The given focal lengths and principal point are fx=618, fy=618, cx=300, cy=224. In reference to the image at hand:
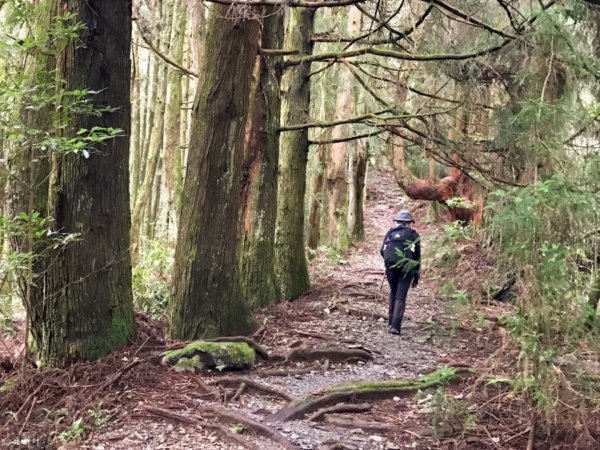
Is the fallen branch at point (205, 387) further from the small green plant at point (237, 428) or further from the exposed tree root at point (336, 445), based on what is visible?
the exposed tree root at point (336, 445)

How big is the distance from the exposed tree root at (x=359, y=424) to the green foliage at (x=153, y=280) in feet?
15.0

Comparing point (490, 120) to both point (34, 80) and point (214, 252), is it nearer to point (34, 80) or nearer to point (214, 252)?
point (214, 252)

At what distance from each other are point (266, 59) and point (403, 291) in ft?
15.0

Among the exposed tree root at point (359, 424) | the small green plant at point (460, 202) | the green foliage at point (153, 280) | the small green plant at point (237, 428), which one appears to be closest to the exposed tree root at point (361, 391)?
the exposed tree root at point (359, 424)

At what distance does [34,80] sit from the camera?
19.1 ft

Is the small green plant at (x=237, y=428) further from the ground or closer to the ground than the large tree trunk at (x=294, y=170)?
closer to the ground

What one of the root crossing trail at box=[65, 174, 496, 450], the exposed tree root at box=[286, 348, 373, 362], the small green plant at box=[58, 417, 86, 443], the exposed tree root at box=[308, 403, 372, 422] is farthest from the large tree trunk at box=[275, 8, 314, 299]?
the small green plant at box=[58, 417, 86, 443]

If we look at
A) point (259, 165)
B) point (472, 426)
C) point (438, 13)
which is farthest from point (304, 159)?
point (472, 426)

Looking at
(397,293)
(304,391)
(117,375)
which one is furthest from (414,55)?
(117,375)

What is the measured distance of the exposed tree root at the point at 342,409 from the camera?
6.00 m

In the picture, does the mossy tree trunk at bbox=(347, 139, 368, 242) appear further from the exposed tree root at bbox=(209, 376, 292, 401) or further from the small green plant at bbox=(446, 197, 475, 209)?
the exposed tree root at bbox=(209, 376, 292, 401)

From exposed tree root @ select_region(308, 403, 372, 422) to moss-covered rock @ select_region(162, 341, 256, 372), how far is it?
1.44m

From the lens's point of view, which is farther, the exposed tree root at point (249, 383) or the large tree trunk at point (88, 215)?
the exposed tree root at point (249, 383)

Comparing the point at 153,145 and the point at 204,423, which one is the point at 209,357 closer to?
the point at 204,423
